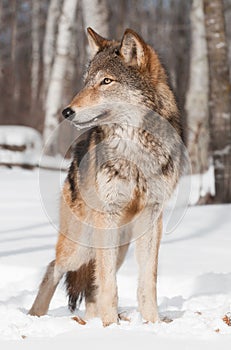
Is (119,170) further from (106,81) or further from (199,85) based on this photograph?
(199,85)

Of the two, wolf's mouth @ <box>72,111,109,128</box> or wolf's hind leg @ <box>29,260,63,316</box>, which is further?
wolf's hind leg @ <box>29,260,63,316</box>

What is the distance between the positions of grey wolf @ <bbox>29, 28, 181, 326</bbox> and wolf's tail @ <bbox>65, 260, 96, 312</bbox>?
0.06m

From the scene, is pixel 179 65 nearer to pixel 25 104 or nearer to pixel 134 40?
pixel 25 104

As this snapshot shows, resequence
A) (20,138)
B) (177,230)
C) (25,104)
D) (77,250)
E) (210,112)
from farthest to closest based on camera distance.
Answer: (25,104), (20,138), (210,112), (177,230), (77,250)

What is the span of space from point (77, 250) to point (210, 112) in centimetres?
475

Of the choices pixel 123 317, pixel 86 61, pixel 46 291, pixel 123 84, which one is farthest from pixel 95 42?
pixel 123 317

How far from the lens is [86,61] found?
515cm

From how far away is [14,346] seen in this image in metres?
3.15

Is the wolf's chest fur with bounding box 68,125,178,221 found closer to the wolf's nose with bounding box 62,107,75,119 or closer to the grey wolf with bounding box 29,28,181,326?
the grey wolf with bounding box 29,28,181,326

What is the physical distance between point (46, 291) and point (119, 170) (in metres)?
1.08

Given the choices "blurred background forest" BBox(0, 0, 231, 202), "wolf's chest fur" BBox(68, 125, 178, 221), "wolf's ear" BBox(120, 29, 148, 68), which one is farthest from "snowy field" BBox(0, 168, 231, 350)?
"wolf's ear" BBox(120, 29, 148, 68)

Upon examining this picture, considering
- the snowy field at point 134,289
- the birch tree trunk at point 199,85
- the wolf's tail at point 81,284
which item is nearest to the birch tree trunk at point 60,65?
the birch tree trunk at point 199,85

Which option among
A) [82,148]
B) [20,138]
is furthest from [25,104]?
[82,148]

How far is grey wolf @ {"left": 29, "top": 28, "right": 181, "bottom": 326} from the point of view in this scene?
3.82 m
